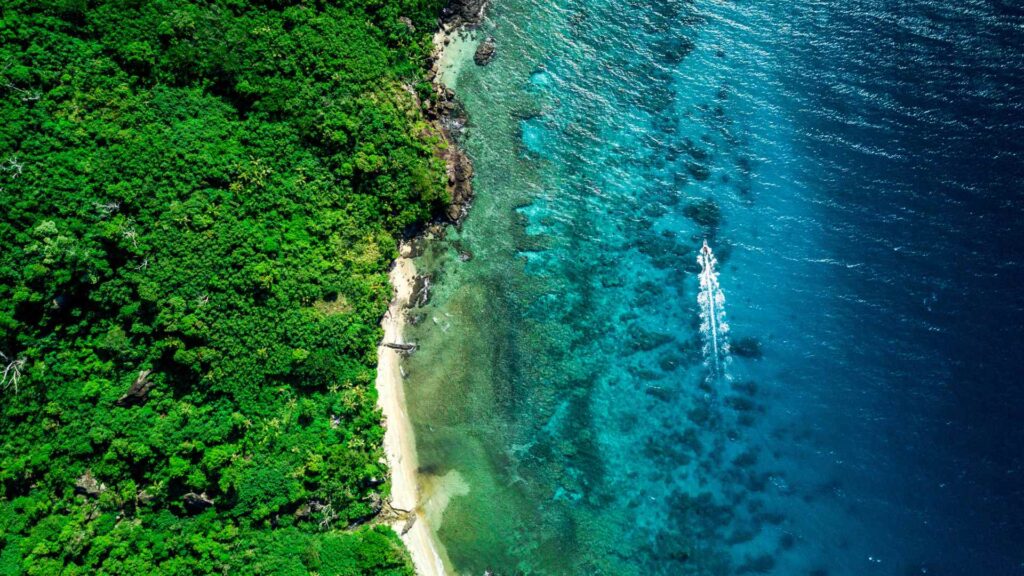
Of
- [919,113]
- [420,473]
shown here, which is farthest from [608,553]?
[919,113]

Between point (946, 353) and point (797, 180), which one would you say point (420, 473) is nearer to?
point (797, 180)

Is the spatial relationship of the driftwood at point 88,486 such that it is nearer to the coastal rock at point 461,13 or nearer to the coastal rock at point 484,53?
the coastal rock at point 484,53

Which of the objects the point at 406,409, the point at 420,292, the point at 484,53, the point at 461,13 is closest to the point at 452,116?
the point at 484,53

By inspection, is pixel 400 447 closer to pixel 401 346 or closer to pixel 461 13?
pixel 401 346

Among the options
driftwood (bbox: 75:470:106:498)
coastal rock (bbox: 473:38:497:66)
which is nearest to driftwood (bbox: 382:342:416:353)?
driftwood (bbox: 75:470:106:498)

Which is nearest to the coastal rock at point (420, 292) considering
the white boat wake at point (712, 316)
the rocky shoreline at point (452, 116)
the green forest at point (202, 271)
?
the green forest at point (202, 271)
